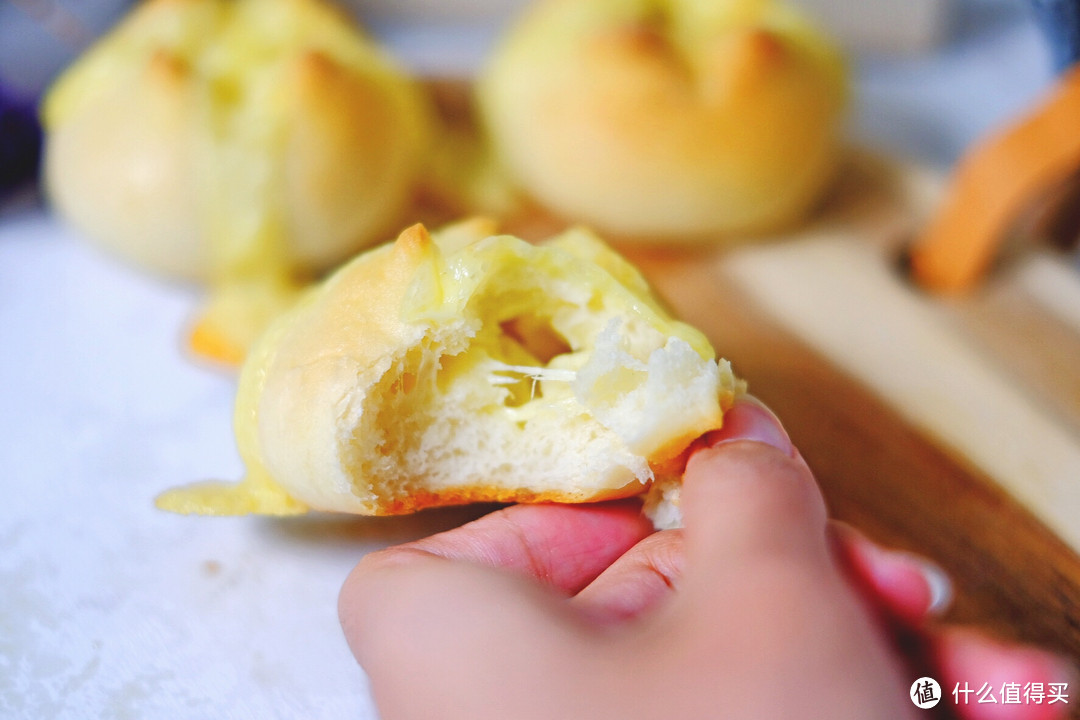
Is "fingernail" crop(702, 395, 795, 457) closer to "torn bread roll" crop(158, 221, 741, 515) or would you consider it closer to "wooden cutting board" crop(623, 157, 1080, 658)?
"torn bread roll" crop(158, 221, 741, 515)

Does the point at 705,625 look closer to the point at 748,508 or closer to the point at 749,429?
the point at 748,508

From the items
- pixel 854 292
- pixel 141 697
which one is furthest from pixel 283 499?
pixel 854 292

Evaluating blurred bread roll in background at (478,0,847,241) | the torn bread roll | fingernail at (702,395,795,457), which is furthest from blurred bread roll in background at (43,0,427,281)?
fingernail at (702,395,795,457)

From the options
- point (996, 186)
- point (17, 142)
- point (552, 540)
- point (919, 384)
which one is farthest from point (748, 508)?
point (17, 142)

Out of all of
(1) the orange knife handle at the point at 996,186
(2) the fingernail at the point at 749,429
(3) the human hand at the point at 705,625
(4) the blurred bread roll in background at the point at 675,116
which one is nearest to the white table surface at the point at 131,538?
(3) the human hand at the point at 705,625

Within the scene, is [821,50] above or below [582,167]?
above

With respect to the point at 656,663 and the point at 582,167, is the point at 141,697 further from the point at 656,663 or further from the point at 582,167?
the point at 582,167
